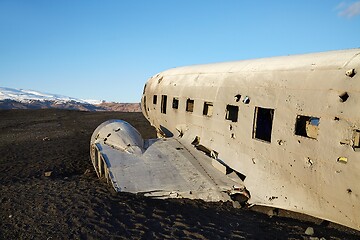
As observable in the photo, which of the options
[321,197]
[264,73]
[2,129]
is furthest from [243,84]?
[2,129]

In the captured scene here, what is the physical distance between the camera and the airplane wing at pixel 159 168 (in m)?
8.70

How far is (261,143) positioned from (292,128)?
49.1 inches

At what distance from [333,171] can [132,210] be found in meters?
5.07


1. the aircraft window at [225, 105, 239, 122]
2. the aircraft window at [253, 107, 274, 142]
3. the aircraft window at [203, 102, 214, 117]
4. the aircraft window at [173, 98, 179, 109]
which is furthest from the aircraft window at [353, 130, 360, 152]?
the aircraft window at [173, 98, 179, 109]

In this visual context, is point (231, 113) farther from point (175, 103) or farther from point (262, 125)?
point (175, 103)

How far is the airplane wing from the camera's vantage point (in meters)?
8.70

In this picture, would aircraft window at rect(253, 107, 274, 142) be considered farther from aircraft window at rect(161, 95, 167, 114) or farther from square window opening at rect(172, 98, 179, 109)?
aircraft window at rect(161, 95, 167, 114)

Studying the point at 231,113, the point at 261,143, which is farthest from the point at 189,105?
the point at 261,143

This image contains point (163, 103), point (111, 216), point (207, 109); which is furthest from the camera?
point (163, 103)

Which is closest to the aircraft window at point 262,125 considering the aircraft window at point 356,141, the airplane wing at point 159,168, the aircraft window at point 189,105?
the airplane wing at point 159,168

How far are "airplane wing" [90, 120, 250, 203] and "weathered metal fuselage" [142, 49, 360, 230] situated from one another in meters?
0.58

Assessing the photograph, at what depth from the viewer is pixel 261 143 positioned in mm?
8492

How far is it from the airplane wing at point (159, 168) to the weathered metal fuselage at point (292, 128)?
58 centimetres

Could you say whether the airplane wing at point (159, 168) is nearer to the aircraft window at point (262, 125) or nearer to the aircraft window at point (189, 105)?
the aircraft window at point (262, 125)
